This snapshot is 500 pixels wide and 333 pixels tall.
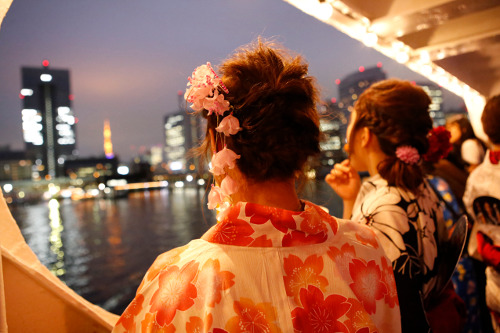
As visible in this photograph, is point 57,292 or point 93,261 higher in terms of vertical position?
point 57,292

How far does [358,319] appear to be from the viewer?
32.7 inches

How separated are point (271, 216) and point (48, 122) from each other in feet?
217

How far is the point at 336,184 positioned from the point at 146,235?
1256 inches

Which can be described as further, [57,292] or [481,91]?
[481,91]

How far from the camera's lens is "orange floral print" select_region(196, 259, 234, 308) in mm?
728

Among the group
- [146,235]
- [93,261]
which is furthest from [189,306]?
[146,235]

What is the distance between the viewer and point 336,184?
6.22ft

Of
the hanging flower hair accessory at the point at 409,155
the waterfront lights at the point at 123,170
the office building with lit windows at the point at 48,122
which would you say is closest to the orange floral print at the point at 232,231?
the hanging flower hair accessory at the point at 409,155

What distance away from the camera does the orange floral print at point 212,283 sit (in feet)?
2.39

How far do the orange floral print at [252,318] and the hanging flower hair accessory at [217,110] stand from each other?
0.26 meters

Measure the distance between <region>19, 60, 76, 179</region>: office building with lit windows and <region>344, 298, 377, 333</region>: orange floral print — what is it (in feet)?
162

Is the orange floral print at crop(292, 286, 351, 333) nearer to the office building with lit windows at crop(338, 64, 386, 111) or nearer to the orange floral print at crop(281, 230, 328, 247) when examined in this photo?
the orange floral print at crop(281, 230, 328, 247)

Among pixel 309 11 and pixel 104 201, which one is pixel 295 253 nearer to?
pixel 309 11

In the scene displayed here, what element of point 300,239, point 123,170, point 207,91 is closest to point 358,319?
point 300,239
